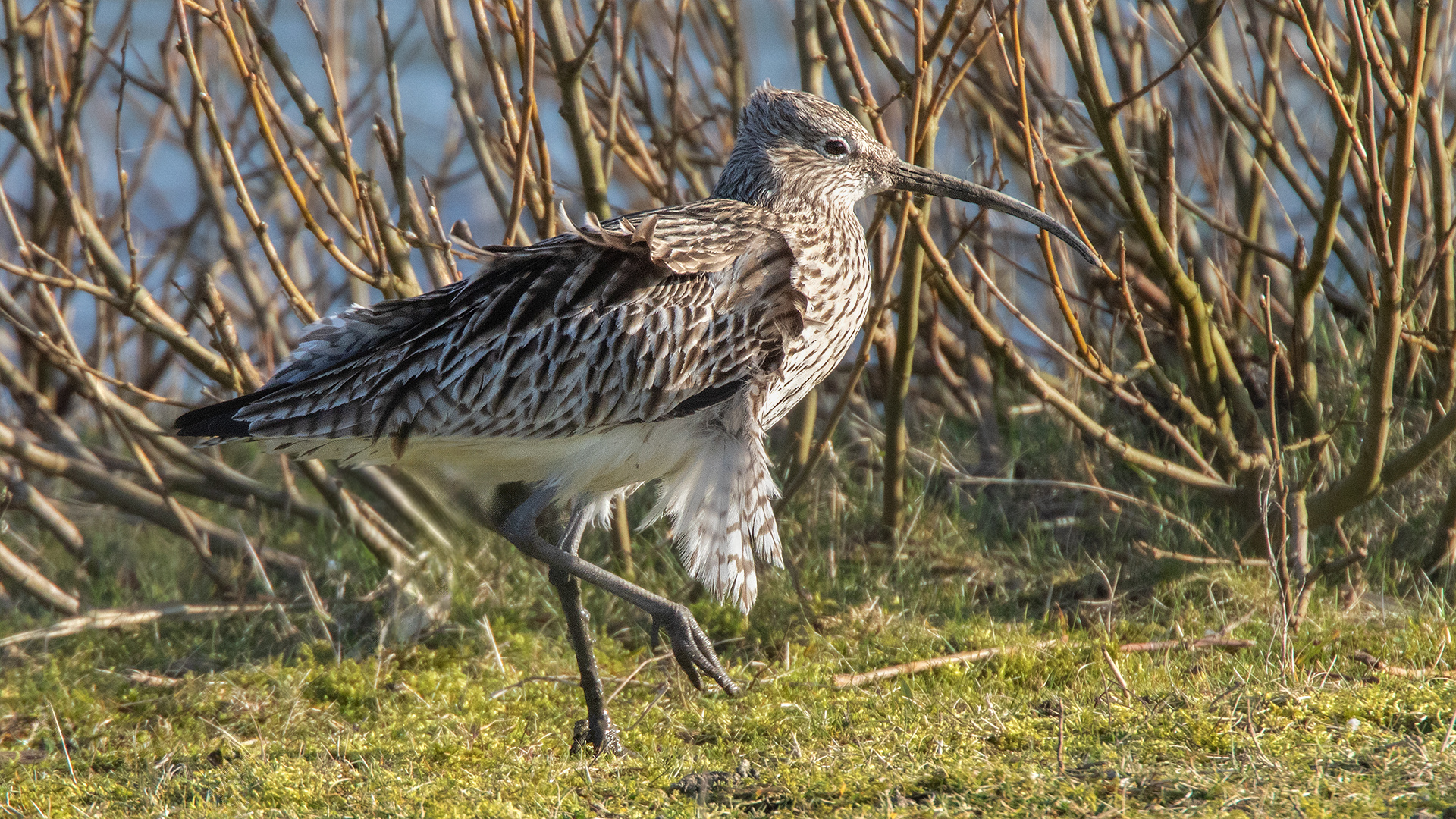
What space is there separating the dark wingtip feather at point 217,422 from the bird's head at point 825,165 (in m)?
1.80

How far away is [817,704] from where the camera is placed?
435cm

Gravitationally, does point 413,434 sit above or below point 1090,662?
above

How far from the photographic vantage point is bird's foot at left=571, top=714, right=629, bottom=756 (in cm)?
423

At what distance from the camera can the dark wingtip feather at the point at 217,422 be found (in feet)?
14.3

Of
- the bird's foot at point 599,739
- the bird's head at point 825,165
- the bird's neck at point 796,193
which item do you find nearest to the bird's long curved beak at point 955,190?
the bird's head at point 825,165

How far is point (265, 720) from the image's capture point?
4711 millimetres

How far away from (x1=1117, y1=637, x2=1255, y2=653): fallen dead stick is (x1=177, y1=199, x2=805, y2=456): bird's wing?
1423 millimetres

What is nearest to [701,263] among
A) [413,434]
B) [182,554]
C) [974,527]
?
[413,434]

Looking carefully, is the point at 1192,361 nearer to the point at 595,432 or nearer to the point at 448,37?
A: the point at 595,432

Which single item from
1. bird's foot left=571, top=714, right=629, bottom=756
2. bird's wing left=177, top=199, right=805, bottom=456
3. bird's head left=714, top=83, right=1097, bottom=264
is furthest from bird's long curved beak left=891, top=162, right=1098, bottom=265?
bird's foot left=571, top=714, right=629, bottom=756

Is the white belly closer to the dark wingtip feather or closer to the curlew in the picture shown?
the curlew

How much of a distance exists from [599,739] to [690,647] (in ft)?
1.31

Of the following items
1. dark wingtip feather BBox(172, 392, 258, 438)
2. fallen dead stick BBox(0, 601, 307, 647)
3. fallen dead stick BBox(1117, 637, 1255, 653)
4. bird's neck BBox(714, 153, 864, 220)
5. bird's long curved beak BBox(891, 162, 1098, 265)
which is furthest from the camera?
fallen dead stick BBox(0, 601, 307, 647)

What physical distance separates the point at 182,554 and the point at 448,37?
2732mm
